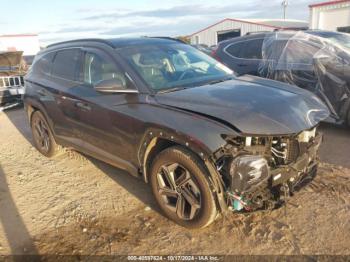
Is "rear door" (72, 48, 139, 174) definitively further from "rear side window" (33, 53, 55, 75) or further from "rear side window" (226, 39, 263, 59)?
"rear side window" (226, 39, 263, 59)

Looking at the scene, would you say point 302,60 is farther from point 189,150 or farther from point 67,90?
point 67,90

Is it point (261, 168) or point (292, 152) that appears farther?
point (292, 152)

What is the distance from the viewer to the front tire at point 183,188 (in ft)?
9.73

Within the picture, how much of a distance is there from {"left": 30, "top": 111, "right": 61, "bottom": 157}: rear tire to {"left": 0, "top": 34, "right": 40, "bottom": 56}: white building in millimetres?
26521

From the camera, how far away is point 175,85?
3.54 meters

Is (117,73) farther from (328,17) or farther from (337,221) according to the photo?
Answer: (328,17)

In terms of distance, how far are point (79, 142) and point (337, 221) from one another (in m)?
3.23

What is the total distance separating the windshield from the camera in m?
3.57

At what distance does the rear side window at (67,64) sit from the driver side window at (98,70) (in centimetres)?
25

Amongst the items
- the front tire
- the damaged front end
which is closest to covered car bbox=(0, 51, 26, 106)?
the front tire

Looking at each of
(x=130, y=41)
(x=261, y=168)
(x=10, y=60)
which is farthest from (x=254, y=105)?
(x=10, y=60)

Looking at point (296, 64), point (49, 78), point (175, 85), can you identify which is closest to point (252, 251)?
point (175, 85)

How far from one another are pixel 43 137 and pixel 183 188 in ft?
10.9

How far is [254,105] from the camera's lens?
2.99 metres
